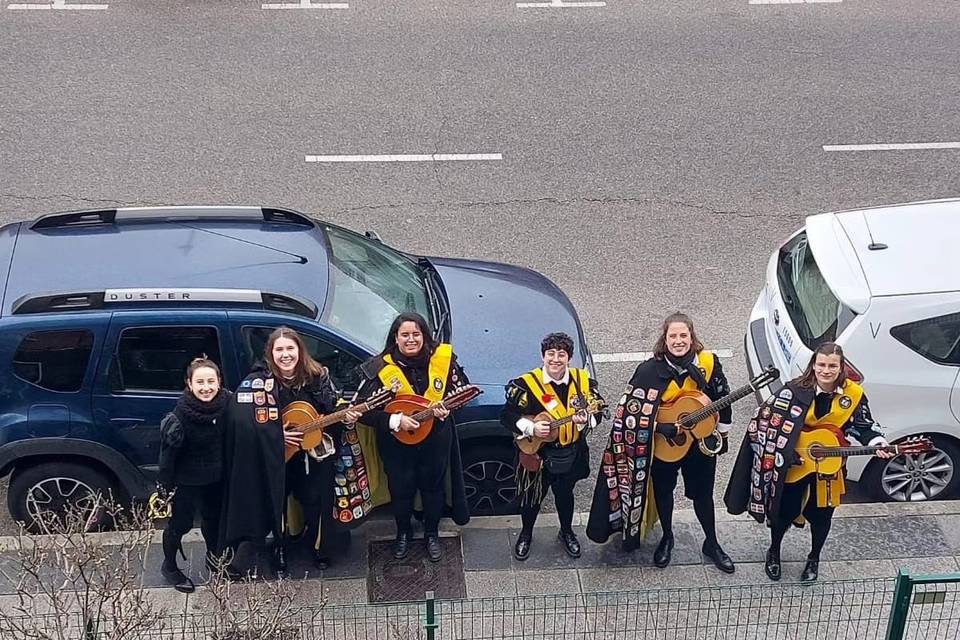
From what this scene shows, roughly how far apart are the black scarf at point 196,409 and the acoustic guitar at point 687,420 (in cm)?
250

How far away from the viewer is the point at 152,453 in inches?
280

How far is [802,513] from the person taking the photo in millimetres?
6762

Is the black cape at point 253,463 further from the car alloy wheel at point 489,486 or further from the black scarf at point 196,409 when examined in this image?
the car alloy wheel at point 489,486

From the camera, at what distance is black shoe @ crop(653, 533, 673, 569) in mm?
7094

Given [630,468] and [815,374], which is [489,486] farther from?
[815,374]

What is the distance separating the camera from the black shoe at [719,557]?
23.1ft

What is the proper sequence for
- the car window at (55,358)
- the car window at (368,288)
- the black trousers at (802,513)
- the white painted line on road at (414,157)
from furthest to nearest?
1. the white painted line on road at (414,157)
2. the car window at (368,288)
3. the car window at (55,358)
4. the black trousers at (802,513)

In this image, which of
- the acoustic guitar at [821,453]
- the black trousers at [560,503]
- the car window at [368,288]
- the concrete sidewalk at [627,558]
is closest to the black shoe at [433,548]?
the concrete sidewalk at [627,558]

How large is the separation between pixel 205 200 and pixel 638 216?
4298 mm

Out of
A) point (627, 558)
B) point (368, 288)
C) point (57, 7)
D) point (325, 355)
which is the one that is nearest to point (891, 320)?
point (627, 558)

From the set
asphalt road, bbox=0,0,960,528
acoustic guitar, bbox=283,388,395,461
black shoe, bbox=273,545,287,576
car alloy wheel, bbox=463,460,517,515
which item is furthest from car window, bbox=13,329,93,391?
asphalt road, bbox=0,0,960,528

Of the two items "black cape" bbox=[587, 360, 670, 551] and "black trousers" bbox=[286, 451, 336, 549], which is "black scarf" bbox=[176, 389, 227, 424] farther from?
"black cape" bbox=[587, 360, 670, 551]

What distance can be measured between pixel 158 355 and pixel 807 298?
4.36m

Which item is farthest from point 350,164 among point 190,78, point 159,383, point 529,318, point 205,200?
point 159,383
